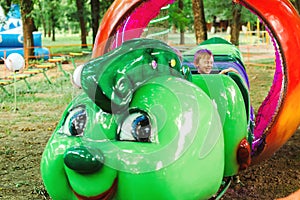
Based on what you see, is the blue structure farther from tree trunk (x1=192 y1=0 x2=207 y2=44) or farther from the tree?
tree trunk (x1=192 y1=0 x2=207 y2=44)

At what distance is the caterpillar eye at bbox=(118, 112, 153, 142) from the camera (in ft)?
9.36

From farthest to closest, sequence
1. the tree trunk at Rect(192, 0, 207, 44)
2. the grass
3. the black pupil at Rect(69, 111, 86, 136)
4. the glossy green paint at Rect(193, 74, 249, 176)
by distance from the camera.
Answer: the grass → the tree trunk at Rect(192, 0, 207, 44) → the glossy green paint at Rect(193, 74, 249, 176) → the black pupil at Rect(69, 111, 86, 136)

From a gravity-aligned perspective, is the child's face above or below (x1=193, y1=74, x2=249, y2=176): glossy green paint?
above

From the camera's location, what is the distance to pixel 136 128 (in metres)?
2.87

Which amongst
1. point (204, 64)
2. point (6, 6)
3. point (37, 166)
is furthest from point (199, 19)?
point (6, 6)

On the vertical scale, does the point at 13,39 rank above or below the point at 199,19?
below

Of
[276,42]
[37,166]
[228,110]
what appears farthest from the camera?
[37,166]

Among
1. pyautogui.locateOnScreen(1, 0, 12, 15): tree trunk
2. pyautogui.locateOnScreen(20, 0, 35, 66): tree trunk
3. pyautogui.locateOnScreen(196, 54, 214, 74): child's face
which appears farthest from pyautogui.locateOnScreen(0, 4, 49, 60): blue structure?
pyautogui.locateOnScreen(196, 54, 214, 74): child's face

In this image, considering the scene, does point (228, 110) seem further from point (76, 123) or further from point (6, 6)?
point (6, 6)

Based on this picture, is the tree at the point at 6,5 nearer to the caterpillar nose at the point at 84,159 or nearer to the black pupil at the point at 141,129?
the black pupil at the point at 141,129

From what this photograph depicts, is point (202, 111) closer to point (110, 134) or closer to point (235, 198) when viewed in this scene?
point (110, 134)

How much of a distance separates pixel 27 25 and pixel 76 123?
55.0ft

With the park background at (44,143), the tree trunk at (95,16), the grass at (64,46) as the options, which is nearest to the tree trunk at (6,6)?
the grass at (64,46)

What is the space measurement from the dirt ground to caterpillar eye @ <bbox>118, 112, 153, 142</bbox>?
2399 millimetres
